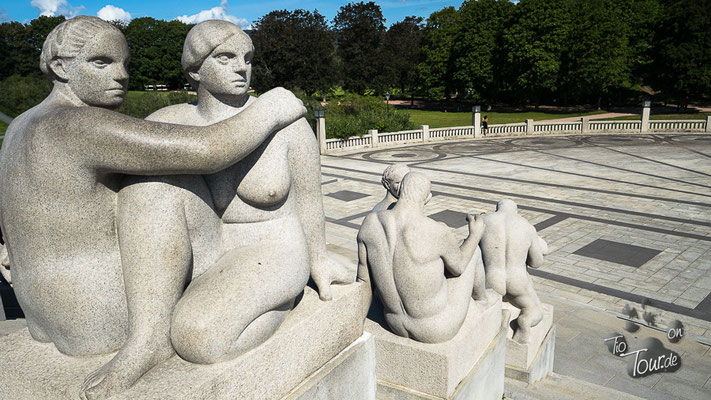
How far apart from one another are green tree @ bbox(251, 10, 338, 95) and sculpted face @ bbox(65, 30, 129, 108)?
5358cm

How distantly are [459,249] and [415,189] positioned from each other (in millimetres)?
699

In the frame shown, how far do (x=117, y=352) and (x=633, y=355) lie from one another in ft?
23.4

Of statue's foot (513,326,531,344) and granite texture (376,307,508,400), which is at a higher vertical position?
granite texture (376,307,508,400)

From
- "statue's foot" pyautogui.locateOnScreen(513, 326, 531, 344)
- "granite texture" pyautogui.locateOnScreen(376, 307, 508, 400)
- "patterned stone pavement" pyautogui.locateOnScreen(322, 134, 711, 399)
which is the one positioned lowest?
"patterned stone pavement" pyautogui.locateOnScreen(322, 134, 711, 399)

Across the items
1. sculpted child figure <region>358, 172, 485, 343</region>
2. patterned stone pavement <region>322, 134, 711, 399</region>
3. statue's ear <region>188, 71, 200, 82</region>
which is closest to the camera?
statue's ear <region>188, 71, 200, 82</region>

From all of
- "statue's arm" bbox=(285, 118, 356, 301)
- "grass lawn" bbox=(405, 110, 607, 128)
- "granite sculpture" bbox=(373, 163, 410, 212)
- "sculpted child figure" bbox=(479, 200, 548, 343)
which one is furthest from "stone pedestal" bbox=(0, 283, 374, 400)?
"grass lawn" bbox=(405, 110, 607, 128)

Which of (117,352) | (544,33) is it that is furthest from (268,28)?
(117,352)

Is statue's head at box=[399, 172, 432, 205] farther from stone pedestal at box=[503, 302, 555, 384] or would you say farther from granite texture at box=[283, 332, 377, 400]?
stone pedestal at box=[503, 302, 555, 384]

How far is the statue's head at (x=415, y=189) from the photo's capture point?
3838 mm

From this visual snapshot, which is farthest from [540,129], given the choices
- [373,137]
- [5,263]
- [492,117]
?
[5,263]

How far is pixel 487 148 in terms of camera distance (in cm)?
2834

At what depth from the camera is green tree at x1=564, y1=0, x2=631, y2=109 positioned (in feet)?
140

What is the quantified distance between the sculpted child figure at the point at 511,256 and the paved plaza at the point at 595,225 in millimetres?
872

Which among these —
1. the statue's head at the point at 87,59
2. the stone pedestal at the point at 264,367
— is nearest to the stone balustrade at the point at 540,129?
the stone pedestal at the point at 264,367
